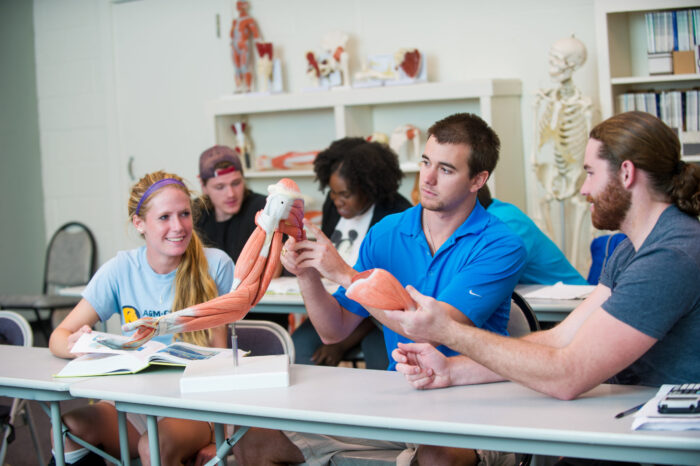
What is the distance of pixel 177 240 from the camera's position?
2.59 meters

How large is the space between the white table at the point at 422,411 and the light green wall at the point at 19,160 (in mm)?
4603

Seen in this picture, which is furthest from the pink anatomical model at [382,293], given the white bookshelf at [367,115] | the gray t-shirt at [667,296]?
the white bookshelf at [367,115]

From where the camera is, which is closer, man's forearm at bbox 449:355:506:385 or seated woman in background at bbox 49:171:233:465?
man's forearm at bbox 449:355:506:385

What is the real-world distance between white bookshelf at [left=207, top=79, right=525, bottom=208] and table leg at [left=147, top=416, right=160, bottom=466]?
2978mm

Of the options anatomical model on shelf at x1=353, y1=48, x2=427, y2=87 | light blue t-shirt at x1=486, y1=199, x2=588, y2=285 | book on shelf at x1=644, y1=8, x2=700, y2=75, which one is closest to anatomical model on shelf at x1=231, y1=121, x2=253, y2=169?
anatomical model on shelf at x1=353, y1=48, x2=427, y2=87

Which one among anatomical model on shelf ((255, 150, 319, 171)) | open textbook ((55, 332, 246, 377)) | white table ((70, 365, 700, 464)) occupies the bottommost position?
white table ((70, 365, 700, 464))

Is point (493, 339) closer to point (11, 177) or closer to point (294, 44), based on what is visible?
point (294, 44)

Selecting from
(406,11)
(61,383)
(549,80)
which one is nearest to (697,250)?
(61,383)

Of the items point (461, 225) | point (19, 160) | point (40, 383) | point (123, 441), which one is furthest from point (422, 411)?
point (19, 160)

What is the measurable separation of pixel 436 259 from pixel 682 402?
0.91 m

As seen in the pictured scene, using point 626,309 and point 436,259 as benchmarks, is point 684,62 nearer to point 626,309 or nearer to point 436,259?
point 436,259

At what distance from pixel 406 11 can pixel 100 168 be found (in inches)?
113

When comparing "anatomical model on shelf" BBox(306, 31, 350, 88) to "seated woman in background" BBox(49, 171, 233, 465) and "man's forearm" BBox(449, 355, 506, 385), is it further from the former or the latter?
"man's forearm" BBox(449, 355, 506, 385)

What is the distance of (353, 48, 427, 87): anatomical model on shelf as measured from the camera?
15.9 ft
